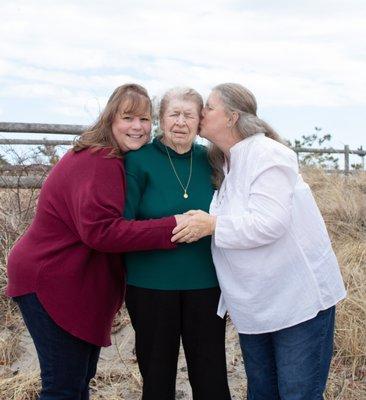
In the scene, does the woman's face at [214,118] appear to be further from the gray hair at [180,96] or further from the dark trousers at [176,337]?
the dark trousers at [176,337]

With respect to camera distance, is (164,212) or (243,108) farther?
(164,212)

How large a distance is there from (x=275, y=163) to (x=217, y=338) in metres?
0.97

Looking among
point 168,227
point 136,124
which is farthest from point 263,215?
point 136,124

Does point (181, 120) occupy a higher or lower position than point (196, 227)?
higher

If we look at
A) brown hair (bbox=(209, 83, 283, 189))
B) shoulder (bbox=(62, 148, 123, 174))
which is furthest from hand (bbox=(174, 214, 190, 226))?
brown hair (bbox=(209, 83, 283, 189))

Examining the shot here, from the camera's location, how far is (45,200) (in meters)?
2.76

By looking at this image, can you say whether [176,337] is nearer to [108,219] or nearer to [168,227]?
[168,227]

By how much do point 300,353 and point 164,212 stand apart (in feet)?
2.84

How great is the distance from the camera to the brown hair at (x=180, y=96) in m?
2.93

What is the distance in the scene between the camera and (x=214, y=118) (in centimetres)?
280

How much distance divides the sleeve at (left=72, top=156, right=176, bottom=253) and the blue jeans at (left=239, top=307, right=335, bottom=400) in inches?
25.7

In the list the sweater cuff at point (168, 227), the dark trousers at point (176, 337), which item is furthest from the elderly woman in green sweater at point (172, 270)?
the sweater cuff at point (168, 227)

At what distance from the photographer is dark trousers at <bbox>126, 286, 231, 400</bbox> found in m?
2.95

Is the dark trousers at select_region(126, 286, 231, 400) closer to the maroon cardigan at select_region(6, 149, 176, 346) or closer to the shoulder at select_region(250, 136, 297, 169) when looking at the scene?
the maroon cardigan at select_region(6, 149, 176, 346)
